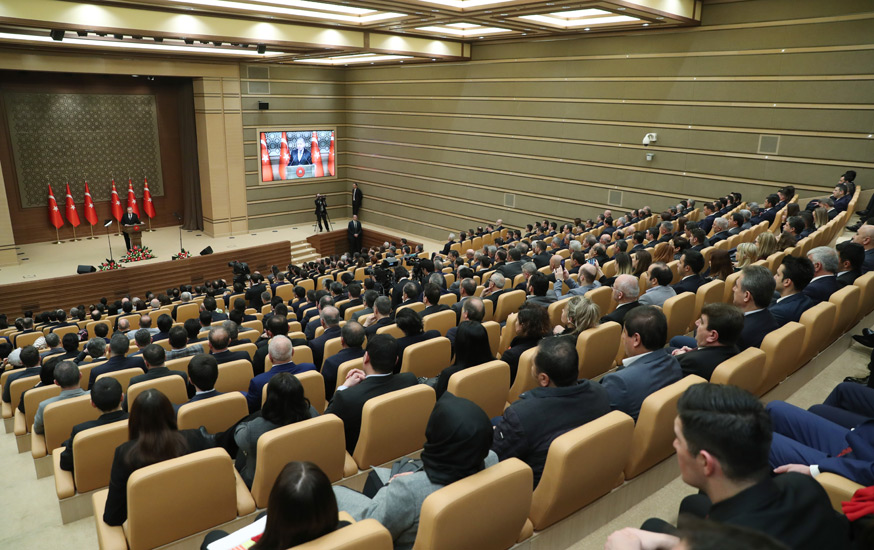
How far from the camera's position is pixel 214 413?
308cm

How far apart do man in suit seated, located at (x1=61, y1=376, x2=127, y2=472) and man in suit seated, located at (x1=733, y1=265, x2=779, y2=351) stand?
3730 mm

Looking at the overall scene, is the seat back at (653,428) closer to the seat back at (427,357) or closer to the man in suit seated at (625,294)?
the man in suit seated at (625,294)

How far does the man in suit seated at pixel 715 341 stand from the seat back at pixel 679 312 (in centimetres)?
108

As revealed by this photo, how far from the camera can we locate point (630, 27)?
33.7ft

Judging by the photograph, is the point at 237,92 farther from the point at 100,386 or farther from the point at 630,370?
the point at 630,370

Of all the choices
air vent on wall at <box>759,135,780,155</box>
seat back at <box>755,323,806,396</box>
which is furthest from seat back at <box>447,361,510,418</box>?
air vent on wall at <box>759,135,780,155</box>

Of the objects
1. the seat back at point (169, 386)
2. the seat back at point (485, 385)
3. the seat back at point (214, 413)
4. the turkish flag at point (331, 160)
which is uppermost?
the turkish flag at point (331, 160)

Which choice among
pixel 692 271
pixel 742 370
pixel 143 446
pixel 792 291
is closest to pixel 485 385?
pixel 742 370

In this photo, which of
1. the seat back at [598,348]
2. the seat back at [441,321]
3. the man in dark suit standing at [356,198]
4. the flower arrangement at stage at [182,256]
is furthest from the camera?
the man in dark suit standing at [356,198]

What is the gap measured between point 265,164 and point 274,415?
590 inches

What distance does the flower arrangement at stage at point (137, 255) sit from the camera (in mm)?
12867

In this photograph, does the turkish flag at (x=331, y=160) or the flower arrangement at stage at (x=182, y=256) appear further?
the turkish flag at (x=331, y=160)

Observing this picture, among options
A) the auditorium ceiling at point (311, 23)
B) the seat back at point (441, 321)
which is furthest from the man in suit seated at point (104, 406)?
the auditorium ceiling at point (311, 23)

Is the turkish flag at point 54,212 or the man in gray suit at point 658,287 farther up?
the man in gray suit at point 658,287
